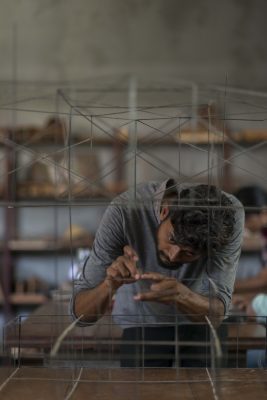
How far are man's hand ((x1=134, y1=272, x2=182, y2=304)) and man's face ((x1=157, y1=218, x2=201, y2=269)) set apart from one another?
29 millimetres

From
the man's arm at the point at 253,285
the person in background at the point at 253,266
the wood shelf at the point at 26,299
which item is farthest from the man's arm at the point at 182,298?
the wood shelf at the point at 26,299

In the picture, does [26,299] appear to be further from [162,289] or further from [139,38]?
[162,289]

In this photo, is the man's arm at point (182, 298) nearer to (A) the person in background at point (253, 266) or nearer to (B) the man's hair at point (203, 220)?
(B) the man's hair at point (203, 220)

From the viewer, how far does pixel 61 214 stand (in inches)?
148

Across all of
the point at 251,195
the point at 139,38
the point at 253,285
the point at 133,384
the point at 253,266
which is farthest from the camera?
the point at 139,38

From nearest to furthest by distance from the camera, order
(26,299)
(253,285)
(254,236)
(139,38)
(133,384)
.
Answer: (133,384) < (253,285) < (254,236) < (26,299) < (139,38)

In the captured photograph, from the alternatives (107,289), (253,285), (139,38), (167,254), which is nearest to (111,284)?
(107,289)

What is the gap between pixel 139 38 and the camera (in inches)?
144

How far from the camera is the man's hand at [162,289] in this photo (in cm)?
119

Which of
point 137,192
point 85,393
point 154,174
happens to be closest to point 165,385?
point 85,393

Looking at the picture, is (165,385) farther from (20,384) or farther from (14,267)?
(14,267)

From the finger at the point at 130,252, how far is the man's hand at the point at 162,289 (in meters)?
0.04

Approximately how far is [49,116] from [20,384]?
266 cm

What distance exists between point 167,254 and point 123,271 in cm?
9
